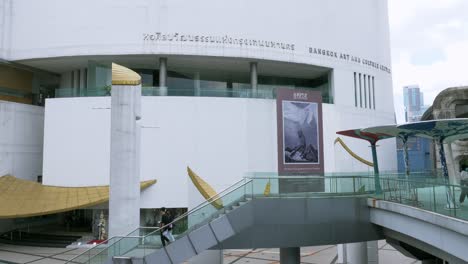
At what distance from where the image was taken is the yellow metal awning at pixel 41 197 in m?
22.7

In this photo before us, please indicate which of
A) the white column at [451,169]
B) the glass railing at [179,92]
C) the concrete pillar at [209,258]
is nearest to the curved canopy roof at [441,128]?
the white column at [451,169]

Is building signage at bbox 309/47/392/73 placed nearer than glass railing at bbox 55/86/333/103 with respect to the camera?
No

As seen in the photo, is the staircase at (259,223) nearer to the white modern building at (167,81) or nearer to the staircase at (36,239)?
the white modern building at (167,81)

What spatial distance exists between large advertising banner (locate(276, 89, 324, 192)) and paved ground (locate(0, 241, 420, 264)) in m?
4.79

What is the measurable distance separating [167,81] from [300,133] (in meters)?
9.50

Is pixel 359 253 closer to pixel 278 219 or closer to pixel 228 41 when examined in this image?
pixel 278 219

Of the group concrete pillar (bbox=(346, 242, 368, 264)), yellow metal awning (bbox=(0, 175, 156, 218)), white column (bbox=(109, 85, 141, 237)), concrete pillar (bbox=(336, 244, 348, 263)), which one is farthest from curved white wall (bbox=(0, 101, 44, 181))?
concrete pillar (bbox=(346, 242, 368, 264))

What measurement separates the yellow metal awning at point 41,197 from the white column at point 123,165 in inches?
320

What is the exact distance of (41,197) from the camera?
78.6 ft

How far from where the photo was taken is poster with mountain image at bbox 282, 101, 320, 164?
26625 millimetres

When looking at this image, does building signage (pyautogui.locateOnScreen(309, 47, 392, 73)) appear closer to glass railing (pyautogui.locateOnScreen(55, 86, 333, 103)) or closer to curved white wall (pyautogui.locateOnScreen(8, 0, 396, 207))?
curved white wall (pyautogui.locateOnScreen(8, 0, 396, 207))

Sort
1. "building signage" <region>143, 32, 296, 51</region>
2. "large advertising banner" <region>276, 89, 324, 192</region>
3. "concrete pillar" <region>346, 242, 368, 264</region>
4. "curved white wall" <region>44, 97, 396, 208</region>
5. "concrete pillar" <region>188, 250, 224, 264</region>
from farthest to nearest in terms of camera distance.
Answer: "large advertising banner" <region>276, 89, 324, 192</region> < "building signage" <region>143, 32, 296, 51</region> < "curved white wall" <region>44, 97, 396, 208</region> < "concrete pillar" <region>346, 242, 368, 264</region> < "concrete pillar" <region>188, 250, 224, 264</region>

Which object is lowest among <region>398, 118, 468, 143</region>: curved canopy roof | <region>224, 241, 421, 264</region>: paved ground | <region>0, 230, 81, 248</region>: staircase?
<region>224, 241, 421, 264</region>: paved ground

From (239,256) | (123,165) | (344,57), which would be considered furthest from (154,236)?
(344,57)
